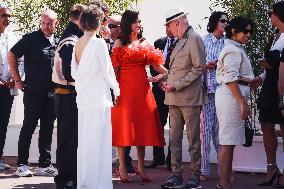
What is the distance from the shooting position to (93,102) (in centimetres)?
572

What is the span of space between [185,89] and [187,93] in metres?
0.05

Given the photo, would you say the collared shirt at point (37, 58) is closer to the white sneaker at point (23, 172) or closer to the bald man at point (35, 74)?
the bald man at point (35, 74)

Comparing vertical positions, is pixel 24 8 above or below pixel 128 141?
above

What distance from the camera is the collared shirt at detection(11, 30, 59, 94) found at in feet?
25.2

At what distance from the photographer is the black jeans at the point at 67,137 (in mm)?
6234

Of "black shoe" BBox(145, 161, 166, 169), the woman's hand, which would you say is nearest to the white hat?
the woman's hand

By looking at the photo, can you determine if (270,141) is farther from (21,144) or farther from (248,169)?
(21,144)

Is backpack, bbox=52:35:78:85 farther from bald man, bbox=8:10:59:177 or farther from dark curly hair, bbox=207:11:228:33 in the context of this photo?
dark curly hair, bbox=207:11:228:33

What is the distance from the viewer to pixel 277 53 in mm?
6562

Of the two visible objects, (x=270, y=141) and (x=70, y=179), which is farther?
(x=270, y=141)

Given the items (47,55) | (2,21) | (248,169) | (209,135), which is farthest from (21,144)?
(248,169)

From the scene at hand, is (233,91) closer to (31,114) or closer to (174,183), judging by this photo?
(174,183)

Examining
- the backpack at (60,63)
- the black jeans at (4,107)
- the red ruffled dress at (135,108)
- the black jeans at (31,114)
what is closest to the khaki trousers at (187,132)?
the red ruffled dress at (135,108)

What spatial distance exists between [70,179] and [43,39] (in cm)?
208
